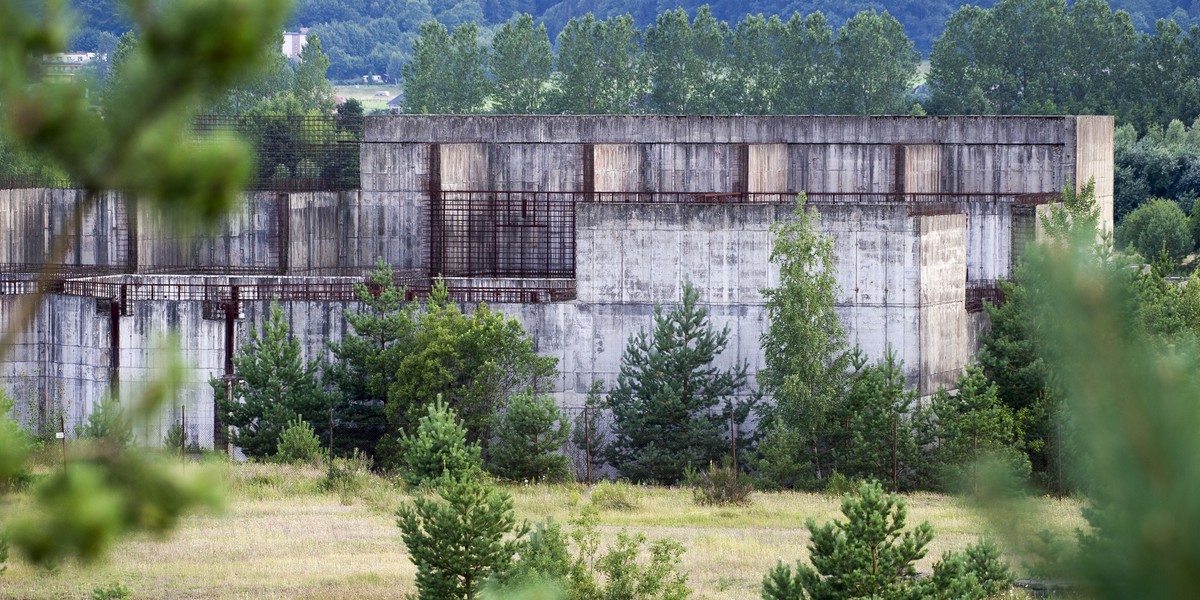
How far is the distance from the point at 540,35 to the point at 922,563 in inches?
2725

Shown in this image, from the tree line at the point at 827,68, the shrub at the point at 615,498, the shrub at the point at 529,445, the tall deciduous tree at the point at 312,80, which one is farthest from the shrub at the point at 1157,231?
the tall deciduous tree at the point at 312,80

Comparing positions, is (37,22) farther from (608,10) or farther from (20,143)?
(608,10)

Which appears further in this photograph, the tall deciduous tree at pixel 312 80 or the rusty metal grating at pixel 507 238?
the tall deciduous tree at pixel 312 80

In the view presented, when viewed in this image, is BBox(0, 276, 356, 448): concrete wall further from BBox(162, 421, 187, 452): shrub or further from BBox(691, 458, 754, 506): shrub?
BBox(162, 421, 187, 452): shrub

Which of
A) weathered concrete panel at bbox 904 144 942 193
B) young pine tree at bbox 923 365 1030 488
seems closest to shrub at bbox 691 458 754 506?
young pine tree at bbox 923 365 1030 488

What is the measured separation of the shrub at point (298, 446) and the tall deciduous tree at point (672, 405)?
513 centimetres

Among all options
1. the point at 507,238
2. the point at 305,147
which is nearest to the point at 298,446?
the point at 507,238

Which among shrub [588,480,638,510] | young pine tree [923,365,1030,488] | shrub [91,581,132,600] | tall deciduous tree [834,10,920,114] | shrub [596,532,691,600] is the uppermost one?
tall deciduous tree [834,10,920,114]

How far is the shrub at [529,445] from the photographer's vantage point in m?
32.4

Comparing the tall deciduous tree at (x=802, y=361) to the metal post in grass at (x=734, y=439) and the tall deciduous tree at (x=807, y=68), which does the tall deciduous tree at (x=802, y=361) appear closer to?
the metal post in grass at (x=734, y=439)

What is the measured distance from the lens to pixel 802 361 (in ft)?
107

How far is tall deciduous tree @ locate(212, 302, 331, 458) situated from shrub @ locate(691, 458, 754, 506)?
23.4 ft

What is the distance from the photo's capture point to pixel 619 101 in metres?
86.6

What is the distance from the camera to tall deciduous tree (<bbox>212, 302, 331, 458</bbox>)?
33750 mm
